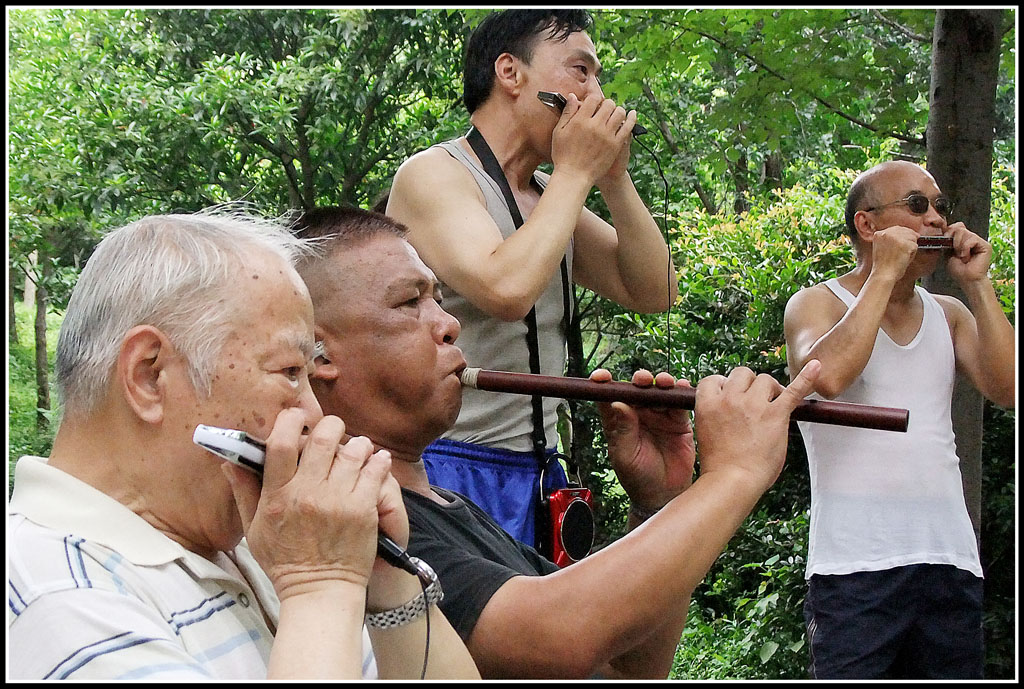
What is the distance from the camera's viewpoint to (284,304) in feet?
4.81

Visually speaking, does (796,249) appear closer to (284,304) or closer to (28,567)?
(284,304)

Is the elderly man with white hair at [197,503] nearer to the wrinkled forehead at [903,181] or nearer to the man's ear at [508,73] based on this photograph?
the man's ear at [508,73]

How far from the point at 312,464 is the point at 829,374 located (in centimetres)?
202

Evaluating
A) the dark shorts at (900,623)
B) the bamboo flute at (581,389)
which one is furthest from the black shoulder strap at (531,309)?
the dark shorts at (900,623)

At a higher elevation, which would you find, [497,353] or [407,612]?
[497,353]

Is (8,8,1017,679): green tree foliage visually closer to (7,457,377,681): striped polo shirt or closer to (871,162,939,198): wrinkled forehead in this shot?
(871,162,939,198): wrinkled forehead

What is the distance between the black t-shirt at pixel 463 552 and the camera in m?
1.66

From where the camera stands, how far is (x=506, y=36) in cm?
271

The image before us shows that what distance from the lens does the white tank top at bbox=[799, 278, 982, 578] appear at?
3020 mm

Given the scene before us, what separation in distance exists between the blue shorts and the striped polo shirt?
2.98 feet

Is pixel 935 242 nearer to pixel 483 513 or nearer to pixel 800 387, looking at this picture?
pixel 800 387

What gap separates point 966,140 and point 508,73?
5.89ft

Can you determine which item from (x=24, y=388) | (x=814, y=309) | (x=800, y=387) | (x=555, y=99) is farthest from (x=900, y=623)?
(x=24, y=388)

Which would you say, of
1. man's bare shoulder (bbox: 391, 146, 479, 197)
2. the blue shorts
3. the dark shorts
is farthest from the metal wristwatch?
the dark shorts
